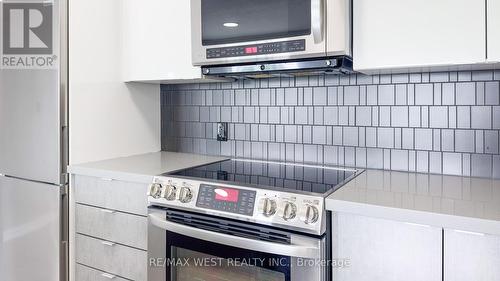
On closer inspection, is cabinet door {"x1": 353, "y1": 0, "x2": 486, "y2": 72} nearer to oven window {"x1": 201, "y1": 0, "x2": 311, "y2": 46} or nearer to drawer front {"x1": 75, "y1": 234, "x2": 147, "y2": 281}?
oven window {"x1": 201, "y1": 0, "x2": 311, "y2": 46}

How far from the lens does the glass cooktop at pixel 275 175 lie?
56.7 inches

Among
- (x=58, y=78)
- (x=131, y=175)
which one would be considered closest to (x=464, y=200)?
(x=131, y=175)

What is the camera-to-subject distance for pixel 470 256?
105 centimetres

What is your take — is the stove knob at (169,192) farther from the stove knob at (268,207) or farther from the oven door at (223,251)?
the stove knob at (268,207)

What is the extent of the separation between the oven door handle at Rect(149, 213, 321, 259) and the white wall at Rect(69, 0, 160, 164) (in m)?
0.69

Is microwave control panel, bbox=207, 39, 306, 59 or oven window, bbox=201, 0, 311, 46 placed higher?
oven window, bbox=201, 0, 311, 46

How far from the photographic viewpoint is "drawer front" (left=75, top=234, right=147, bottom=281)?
1.71 meters

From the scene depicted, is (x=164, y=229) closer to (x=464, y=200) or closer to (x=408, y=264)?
(x=408, y=264)

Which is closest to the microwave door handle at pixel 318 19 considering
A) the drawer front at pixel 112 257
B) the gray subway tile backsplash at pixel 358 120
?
the gray subway tile backsplash at pixel 358 120

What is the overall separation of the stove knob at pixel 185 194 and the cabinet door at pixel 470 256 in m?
0.90

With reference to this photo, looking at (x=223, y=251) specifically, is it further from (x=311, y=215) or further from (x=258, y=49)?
(x=258, y=49)

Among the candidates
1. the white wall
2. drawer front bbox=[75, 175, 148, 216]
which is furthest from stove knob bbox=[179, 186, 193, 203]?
the white wall

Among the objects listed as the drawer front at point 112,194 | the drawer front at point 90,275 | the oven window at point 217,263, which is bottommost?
the drawer front at point 90,275

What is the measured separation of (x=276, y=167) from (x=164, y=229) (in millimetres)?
628
